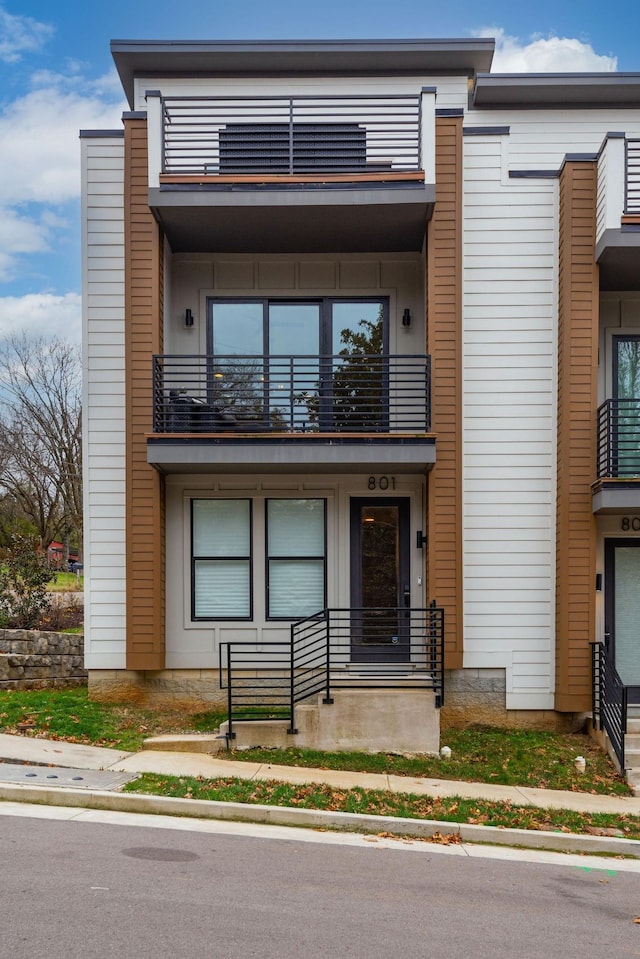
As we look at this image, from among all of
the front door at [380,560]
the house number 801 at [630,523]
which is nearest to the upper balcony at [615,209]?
the house number 801 at [630,523]

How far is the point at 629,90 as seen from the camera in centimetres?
1329

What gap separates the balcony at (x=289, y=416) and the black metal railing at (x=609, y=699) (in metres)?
3.57

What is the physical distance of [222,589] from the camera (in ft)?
39.5

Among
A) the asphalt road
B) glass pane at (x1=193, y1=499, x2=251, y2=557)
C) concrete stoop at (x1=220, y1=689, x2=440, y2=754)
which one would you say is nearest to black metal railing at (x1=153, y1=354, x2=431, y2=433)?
glass pane at (x1=193, y1=499, x2=251, y2=557)

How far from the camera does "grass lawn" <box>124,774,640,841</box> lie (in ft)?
25.0

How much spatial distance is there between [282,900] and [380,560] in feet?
22.8

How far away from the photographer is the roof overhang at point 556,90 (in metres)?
13.1

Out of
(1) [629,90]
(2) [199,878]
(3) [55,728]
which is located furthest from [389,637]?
(1) [629,90]

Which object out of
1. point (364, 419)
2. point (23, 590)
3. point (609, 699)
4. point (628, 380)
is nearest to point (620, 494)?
point (628, 380)

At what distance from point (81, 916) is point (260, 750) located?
4908 millimetres

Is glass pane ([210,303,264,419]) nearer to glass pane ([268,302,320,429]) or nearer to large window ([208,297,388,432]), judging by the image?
large window ([208,297,388,432])

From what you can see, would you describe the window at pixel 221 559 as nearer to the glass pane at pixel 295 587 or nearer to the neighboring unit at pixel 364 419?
the neighboring unit at pixel 364 419

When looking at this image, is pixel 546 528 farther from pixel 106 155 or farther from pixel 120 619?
pixel 106 155

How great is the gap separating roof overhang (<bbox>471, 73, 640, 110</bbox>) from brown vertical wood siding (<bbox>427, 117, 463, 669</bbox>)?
7.59 feet
